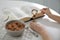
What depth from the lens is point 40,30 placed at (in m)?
0.93

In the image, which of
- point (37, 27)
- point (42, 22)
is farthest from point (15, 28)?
point (42, 22)

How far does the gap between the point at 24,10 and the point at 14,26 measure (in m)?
0.37

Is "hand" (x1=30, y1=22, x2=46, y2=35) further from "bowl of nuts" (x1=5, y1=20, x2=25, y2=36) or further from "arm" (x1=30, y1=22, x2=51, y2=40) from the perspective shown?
"bowl of nuts" (x1=5, y1=20, x2=25, y2=36)

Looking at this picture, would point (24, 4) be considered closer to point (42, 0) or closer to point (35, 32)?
point (35, 32)

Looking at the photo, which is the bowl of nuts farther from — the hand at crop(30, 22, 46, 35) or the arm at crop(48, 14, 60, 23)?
the arm at crop(48, 14, 60, 23)

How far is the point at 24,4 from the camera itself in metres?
1.30

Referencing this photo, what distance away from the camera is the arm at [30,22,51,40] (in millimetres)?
859

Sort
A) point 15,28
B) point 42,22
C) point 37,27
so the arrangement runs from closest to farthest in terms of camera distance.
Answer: point 15,28 < point 37,27 < point 42,22

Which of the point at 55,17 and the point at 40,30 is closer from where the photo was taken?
the point at 40,30

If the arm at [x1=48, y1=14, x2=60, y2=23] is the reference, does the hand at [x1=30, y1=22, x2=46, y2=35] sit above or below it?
below

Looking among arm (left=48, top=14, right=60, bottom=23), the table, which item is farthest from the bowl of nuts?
arm (left=48, top=14, right=60, bottom=23)

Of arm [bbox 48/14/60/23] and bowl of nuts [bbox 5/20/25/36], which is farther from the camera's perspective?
arm [bbox 48/14/60/23]

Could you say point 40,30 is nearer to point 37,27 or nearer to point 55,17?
point 37,27

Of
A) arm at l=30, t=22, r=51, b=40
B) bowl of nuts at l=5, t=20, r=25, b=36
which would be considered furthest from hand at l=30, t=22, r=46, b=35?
bowl of nuts at l=5, t=20, r=25, b=36
